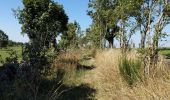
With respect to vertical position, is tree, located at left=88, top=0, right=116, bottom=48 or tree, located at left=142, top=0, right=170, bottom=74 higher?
tree, located at left=88, top=0, right=116, bottom=48

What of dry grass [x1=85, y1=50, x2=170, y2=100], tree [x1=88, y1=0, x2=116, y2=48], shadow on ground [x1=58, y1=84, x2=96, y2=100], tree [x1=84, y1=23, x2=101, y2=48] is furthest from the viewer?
tree [x1=84, y1=23, x2=101, y2=48]

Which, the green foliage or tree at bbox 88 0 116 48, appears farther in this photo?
tree at bbox 88 0 116 48

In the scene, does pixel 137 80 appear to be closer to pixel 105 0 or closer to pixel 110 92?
pixel 110 92

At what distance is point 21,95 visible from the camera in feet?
27.3

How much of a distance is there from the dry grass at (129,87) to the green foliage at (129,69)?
180 millimetres

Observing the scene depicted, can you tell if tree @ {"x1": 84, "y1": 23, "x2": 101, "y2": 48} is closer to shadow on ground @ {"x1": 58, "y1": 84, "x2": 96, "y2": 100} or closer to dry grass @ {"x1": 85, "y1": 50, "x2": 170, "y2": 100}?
dry grass @ {"x1": 85, "y1": 50, "x2": 170, "y2": 100}

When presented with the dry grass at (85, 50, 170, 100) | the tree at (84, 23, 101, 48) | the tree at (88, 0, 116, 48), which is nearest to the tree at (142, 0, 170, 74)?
the dry grass at (85, 50, 170, 100)

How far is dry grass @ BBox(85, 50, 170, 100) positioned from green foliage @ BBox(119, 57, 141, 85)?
18 centimetres

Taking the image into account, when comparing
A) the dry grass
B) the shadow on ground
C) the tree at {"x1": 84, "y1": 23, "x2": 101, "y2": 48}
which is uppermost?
the tree at {"x1": 84, "y1": 23, "x2": 101, "y2": 48}

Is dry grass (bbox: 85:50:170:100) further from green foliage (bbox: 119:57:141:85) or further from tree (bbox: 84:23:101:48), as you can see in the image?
tree (bbox: 84:23:101:48)

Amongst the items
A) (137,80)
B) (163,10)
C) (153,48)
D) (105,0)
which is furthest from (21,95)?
(105,0)

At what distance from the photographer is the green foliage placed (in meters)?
9.95

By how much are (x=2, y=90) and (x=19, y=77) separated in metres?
1.67

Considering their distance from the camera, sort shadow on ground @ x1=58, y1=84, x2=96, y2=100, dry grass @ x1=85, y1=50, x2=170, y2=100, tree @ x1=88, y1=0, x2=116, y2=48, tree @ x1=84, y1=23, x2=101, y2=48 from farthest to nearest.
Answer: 1. tree @ x1=84, y1=23, x2=101, y2=48
2. tree @ x1=88, y1=0, x2=116, y2=48
3. shadow on ground @ x1=58, y1=84, x2=96, y2=100
4. dry grass @ x1=85, y1=50, x2=170, y2=100
